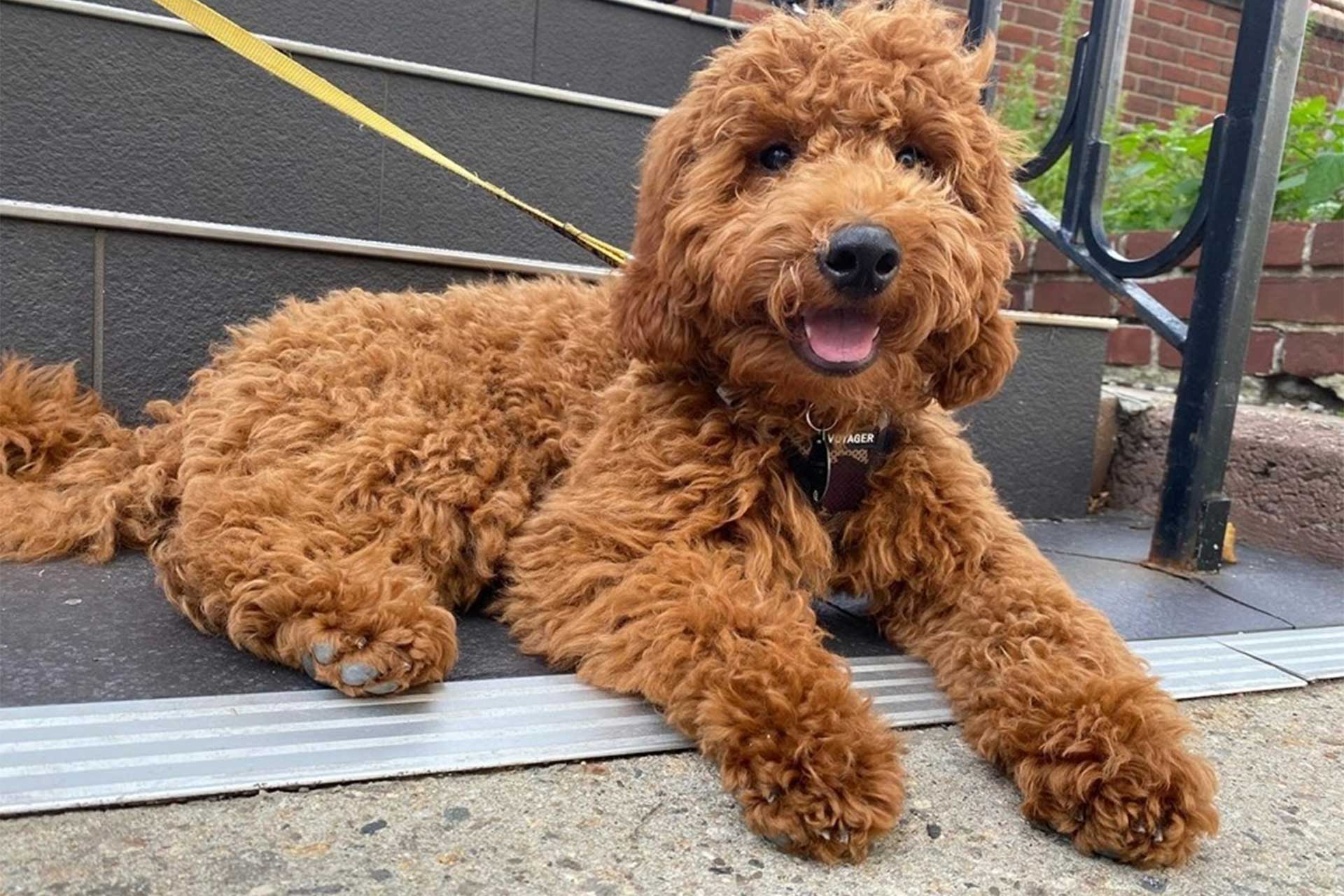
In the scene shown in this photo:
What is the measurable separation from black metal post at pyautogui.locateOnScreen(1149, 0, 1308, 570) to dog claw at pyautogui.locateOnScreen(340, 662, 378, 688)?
2.60 m

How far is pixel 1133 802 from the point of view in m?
1.61

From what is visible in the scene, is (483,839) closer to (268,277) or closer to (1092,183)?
(268,277)

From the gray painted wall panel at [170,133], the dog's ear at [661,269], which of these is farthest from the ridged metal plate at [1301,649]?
the gray painted wall panel at [170,133]

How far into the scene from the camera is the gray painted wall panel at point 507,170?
3.52m

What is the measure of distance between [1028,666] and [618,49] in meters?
3.38

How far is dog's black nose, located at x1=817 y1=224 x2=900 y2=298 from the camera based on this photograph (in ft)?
6.10


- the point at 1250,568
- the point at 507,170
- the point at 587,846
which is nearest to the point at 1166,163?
the point at 1250,568

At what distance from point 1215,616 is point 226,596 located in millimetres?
2575

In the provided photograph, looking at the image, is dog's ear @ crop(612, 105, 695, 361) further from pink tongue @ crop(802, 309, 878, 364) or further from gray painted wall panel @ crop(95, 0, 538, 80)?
gray painted wall panel @ crop(95, 0, 538, 80)

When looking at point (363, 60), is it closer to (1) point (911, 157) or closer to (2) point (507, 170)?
(2) point (507, 170)

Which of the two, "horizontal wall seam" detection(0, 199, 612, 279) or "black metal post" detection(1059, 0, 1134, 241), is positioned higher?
"black metal post" detection(1059, 0, 1134, 241)

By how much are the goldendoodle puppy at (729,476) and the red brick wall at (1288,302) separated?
82.6 inches

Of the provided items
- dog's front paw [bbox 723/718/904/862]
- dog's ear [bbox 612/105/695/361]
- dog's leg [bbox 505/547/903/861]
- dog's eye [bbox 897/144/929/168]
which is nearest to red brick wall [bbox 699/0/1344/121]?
dog's eye [bbox 897/144/929/168]

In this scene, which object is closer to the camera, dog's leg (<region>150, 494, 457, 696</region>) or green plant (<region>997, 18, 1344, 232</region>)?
dog's leg (<region>150, 494, 457, 696</region>)
